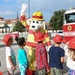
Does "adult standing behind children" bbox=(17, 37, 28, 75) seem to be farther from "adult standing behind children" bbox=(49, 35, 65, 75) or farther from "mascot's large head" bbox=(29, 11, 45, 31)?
"mascot's large head" bbox=(29, 11, 45, 31)

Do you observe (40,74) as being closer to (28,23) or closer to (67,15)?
(28,23)

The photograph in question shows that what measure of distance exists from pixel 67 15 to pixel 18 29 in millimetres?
65025

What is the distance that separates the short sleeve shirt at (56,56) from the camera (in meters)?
6.45

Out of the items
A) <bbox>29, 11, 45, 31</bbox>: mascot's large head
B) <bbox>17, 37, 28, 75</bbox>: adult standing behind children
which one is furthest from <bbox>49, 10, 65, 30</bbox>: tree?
<bbox>17, 37, 28, 75</bbox>: adult standing behind children

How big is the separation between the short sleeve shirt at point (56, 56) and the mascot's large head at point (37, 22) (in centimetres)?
171

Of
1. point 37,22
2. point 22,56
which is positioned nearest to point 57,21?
point 37,22

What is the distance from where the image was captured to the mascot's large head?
26.8 feet

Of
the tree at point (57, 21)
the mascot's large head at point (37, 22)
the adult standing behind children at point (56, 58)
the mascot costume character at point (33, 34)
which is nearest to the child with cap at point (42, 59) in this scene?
the adult standing behind children at point (56, 58)

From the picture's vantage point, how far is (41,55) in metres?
6.44

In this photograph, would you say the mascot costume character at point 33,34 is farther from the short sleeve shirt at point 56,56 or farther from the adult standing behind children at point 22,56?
the short sleeve shirt at point 56,56

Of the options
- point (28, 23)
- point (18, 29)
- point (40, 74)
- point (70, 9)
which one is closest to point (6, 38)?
point (40, 74)

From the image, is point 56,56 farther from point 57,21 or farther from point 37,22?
point 57,21

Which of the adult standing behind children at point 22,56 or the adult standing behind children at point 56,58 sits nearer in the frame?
the adult standing behind children at point 56,58

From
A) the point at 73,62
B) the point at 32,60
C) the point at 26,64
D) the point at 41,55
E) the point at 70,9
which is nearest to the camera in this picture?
the point at 73,62
